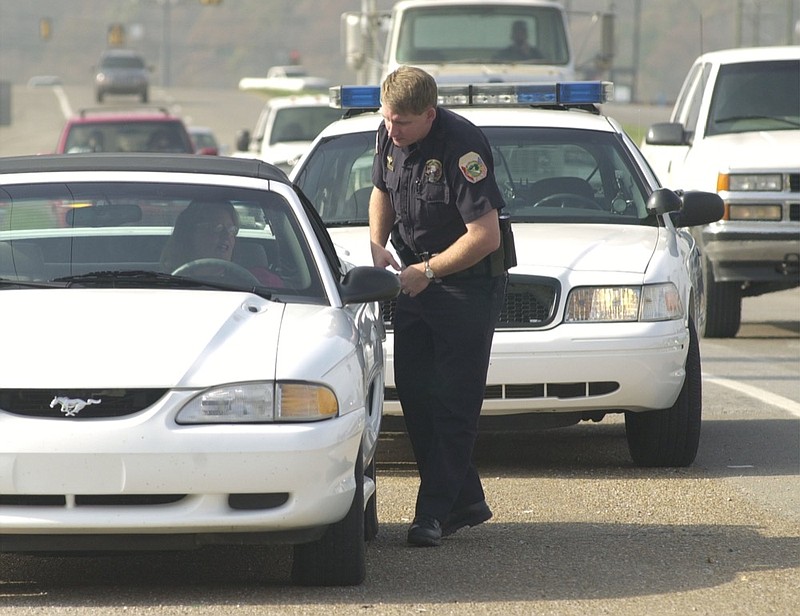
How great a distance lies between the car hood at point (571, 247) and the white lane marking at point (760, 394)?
206 centimetres

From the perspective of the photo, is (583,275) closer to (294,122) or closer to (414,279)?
(414,279)

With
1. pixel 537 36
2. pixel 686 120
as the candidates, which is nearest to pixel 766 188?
pixel 686 120

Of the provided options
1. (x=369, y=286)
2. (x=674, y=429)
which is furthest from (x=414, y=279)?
(x=674, y=429)

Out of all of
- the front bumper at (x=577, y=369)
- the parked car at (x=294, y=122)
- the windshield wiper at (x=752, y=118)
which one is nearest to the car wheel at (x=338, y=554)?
the front bumper at (x=577, y=369)

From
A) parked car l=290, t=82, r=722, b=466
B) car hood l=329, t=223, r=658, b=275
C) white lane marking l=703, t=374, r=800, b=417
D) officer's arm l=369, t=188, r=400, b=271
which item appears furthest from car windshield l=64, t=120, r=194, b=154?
officer's arm l=369, t=188, r=400, b=271

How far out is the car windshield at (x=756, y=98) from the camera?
13.6 m

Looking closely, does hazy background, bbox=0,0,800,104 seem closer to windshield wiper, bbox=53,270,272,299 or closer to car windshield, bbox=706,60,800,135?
car windshield, bbox=706,60,800,135

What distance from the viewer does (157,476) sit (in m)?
4.97

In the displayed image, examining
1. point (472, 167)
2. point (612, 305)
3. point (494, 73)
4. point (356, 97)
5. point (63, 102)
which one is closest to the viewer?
point (472, 167)

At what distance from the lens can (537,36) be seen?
18.1 metres

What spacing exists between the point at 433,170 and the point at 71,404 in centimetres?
169

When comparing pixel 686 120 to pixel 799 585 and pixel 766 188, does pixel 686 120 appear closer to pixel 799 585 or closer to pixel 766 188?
pixel 766 188

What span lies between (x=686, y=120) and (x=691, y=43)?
15900 centimetres

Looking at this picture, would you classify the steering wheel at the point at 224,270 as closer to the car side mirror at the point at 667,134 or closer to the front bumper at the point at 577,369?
the front bumper at the point at 577,369
